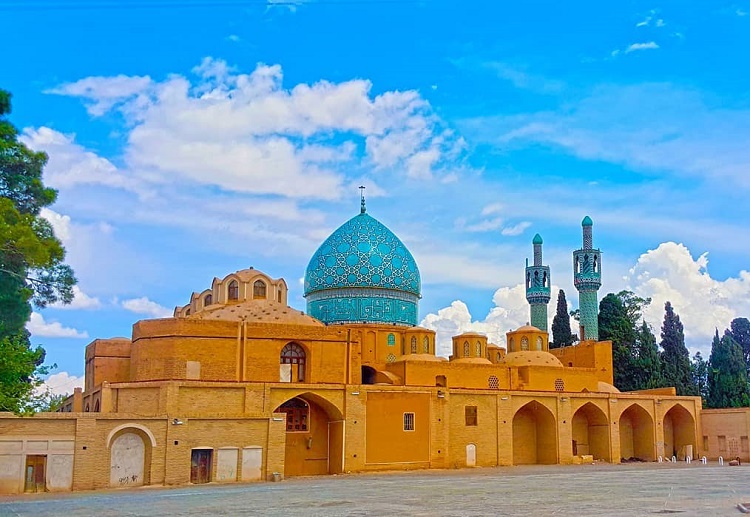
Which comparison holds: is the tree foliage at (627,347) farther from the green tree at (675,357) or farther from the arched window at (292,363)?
the arched window at (292,363)

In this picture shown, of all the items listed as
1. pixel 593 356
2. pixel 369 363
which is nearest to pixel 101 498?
pixel 369 363

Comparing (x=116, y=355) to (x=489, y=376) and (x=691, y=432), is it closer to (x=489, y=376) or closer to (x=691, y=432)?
(x=489, y=376)

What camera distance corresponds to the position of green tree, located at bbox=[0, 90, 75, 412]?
62.1 ft

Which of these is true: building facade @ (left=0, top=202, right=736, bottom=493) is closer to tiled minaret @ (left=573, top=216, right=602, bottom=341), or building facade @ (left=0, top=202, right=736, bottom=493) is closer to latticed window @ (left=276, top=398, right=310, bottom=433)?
latticed window @ (left=276, top=398, right=310, bottom=433)

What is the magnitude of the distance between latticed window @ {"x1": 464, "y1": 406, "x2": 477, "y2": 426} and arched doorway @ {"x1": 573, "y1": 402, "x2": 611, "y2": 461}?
7302 millimetres

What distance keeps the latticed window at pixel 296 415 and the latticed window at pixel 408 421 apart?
411cm

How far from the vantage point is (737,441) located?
4347cm

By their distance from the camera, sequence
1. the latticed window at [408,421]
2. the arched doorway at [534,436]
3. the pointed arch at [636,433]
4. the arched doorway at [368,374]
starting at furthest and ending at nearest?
the pointed arch at [636,433] → the arched doorway at [368,374] → the arched doorway at [534,436] → the latticed window at [408,421]

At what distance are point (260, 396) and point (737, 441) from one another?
2639cm

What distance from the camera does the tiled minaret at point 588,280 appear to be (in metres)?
51.2

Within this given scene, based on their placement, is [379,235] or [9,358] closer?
[9,358]

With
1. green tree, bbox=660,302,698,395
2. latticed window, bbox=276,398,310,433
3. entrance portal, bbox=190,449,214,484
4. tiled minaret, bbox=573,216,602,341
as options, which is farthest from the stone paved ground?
green tree, bbox=660,302,698,395

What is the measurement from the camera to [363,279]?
44031 mm

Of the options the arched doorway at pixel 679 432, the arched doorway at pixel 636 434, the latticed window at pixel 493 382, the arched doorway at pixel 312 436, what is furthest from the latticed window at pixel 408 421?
the arched doorway at pixel 679 432
